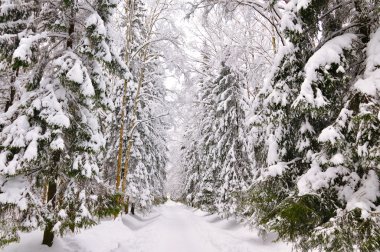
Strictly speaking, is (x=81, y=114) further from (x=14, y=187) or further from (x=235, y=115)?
(x=235, y=115)

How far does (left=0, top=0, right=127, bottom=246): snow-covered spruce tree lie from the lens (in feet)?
23.4

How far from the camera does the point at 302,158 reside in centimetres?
672

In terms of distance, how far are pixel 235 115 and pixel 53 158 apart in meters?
12.7

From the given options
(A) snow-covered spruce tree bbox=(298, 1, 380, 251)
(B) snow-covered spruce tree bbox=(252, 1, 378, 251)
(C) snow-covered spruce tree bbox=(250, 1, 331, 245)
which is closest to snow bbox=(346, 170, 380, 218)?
(A) snow-covered spruce tree bbox=(298, 1, 380, 251)

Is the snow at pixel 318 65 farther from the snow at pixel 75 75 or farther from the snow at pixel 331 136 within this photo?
the snow at pixel 75 75

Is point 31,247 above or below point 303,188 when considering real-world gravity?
below

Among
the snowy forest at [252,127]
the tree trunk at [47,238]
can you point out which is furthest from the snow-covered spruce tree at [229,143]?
the tree trunk at [47,238]

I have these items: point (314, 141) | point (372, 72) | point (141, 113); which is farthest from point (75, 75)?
point (141, 113)

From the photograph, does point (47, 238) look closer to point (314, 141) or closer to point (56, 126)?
point (56, 126)

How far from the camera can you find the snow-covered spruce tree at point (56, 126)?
7.14 meters

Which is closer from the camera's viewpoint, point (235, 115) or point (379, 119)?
point (379, 119)

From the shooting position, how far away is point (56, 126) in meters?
7.39

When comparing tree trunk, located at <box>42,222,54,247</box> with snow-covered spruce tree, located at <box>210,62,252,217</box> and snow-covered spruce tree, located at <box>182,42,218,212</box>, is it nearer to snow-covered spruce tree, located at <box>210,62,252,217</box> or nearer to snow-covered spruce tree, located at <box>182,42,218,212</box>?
snow-covered spruce tree, located at <box>210,62,252,217</box>

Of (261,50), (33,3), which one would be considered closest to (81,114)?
(33,3)
